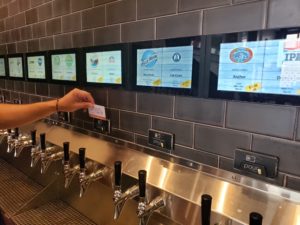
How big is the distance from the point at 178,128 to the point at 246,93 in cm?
29

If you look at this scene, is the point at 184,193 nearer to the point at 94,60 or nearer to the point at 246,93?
the point at 246,93

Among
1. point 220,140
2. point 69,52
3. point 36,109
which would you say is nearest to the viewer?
point 220,140

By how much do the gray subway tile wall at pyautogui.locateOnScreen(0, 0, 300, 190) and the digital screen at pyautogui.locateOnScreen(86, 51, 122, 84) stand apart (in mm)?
51

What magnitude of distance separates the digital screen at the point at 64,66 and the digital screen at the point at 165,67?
50 centimetres

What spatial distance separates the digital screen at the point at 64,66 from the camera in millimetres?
1322

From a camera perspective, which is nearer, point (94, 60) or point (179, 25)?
point (179, 25)

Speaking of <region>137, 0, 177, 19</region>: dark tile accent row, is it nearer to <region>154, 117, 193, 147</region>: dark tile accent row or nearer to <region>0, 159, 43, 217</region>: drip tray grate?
<region>154, 117, 193, 147</region>: dark tile accent row

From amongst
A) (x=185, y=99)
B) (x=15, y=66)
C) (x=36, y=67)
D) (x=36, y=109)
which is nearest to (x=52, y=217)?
(x=36, y=109)

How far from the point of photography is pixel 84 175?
949 millimetres

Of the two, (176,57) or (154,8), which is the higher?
(154,8)

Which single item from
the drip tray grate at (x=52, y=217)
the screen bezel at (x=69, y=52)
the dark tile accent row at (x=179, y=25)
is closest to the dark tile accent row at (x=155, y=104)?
the dark tile accent row at (x=179, y=25)

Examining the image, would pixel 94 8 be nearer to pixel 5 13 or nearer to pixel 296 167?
pixel 296 167

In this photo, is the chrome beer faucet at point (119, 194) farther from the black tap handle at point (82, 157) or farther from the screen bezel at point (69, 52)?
the screen bezel at point (69, 52)

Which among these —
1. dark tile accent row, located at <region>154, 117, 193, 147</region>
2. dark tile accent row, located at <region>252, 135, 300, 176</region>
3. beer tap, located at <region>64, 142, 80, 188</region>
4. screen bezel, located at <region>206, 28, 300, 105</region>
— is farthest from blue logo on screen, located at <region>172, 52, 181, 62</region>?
beer tap, located at <region>64, 142, 80, 188</region>
